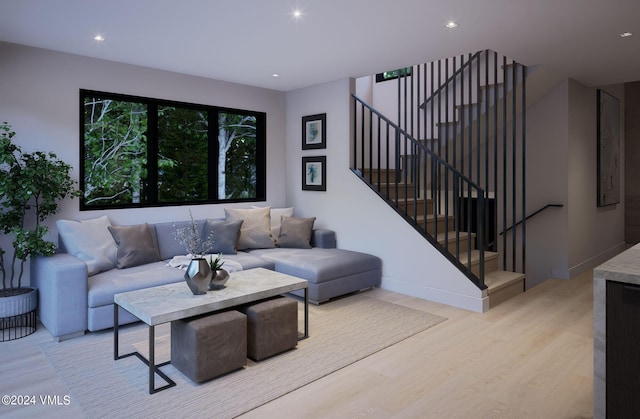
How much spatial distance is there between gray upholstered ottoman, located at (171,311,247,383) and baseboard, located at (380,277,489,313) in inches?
90.9

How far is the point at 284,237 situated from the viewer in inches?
211

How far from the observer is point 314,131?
575cm

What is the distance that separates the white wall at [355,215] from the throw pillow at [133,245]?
7.31ft

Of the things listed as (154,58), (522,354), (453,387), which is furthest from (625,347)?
(154,58)

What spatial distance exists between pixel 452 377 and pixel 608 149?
534cm

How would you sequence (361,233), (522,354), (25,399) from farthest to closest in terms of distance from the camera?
1. (361,233)
2. (522,354)
3. (25,399)

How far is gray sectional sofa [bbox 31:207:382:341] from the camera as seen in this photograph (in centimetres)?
343

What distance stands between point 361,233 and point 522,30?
2672mm

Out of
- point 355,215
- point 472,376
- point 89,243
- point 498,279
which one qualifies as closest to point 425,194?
point 355,215

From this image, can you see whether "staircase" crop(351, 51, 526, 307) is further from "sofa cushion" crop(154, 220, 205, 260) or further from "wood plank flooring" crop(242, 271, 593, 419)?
"sofa cushion" crop(154, 220, 205, 260)

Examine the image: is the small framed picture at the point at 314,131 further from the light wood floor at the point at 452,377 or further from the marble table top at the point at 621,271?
the marble table top at the point at 621,271

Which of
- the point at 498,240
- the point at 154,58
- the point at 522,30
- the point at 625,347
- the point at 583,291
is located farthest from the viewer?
the point at 498,240

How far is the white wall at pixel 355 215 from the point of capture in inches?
176

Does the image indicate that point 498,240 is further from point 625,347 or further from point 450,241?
point 625,347
